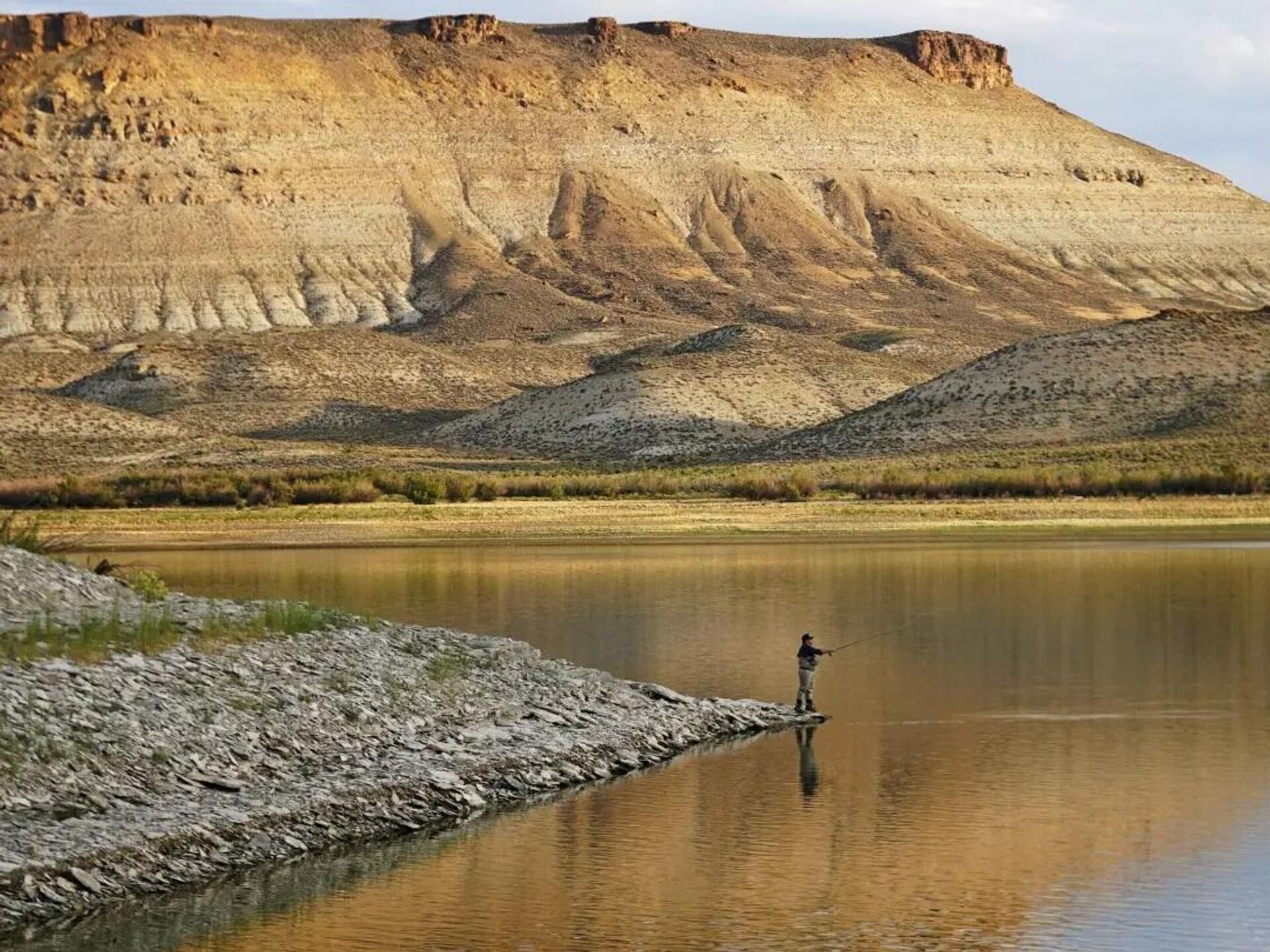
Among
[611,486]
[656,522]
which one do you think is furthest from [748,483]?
[656,522]

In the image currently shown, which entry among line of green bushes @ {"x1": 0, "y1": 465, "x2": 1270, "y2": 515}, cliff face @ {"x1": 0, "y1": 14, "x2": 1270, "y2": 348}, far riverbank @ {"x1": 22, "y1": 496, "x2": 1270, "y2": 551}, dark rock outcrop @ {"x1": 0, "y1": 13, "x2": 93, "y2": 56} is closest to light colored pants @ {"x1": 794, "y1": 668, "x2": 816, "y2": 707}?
far riverbank @ {"x1": 22, "y1": 496, "x2": 1270, "y2": 551}

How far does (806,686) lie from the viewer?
1027 inches

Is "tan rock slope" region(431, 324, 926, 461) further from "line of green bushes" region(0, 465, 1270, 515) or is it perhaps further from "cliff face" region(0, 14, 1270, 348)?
"cliff face" region(0, 14, 1270, 348)

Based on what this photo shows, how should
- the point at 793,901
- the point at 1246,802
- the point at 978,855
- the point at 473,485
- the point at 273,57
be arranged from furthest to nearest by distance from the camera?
the point at 273,57 → the point at 473,485 → the point at 1246,802 → the point at 978,855 → the point at 793,901

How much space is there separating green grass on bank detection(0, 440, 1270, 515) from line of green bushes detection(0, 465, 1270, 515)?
0.06 metres

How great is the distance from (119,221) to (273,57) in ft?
89.5

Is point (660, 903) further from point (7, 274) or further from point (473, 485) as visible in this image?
point (7, 274)

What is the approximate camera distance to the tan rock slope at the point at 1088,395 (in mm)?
91250

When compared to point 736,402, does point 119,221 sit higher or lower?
higher

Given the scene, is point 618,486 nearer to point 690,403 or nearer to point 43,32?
point 690,403

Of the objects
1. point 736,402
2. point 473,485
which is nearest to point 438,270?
point 736,402

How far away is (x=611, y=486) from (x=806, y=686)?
5303 cm

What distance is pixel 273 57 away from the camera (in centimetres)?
18938

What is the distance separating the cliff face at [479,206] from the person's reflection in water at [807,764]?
12664cm
